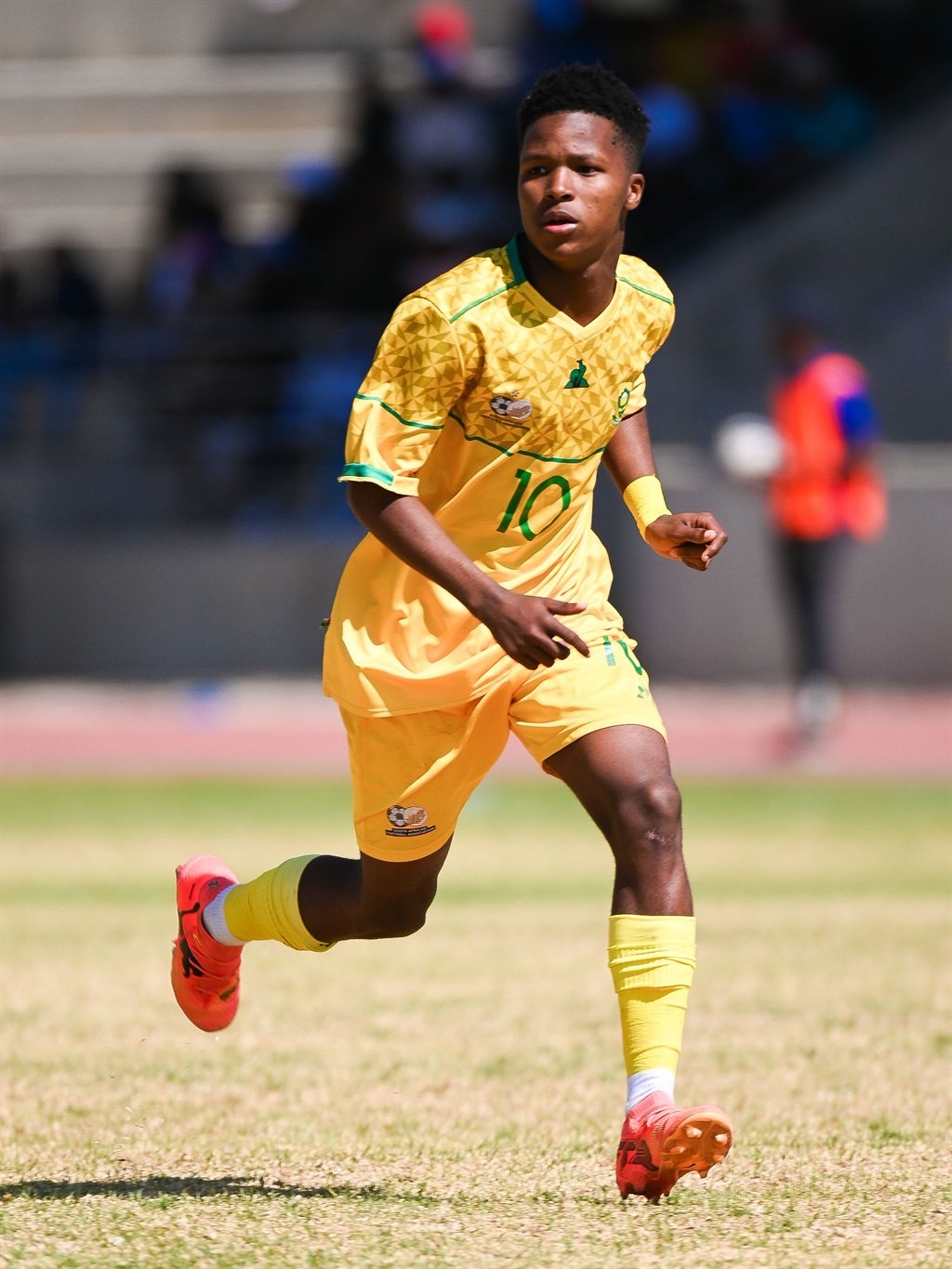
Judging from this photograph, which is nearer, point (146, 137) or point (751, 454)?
point (751, 454)

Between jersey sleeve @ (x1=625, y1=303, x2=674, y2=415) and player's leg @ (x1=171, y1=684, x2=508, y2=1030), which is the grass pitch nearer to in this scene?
player's leg @ (x1=171, y1=684, x2=508, y2=1030)

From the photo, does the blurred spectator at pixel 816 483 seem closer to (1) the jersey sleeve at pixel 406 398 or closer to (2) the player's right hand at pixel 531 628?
(1) the jersey sleeve at pixel 406 398

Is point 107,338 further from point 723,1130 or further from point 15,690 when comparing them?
point 723,1130

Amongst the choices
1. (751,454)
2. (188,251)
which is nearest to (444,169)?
(188,251)

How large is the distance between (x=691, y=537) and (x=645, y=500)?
35cm

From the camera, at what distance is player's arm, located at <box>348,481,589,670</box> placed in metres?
4.29

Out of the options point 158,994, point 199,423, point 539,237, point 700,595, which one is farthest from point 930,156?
point 539,237

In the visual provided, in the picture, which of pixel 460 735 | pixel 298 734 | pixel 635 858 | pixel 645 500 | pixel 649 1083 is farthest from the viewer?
pixel 298 734

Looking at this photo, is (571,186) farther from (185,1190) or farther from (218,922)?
(185,1190)

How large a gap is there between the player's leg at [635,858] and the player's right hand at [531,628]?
32 centimetres

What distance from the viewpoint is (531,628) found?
4285 mm

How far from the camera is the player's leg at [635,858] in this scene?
444 cm

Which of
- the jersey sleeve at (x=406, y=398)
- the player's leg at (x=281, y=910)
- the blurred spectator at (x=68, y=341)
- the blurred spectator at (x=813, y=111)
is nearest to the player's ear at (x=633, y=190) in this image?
Result: the jersey sleeve at (x=406, y=398)

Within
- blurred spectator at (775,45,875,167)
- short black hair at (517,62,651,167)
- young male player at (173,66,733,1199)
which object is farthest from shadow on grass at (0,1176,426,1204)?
blurred spectator at (775,45,875,167)
